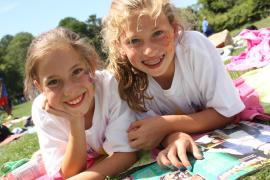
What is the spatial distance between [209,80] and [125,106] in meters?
0.64

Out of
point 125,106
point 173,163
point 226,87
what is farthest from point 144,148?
point 226,87

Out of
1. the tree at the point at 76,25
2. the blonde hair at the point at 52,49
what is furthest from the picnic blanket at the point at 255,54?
the tree at the point at 76,25

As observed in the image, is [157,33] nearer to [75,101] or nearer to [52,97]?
[75,101]

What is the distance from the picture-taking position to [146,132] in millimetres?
2803

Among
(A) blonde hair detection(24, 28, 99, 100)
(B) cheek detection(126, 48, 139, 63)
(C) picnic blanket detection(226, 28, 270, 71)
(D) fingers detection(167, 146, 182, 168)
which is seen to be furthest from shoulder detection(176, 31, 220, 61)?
(C) picnic blanket detection(226, 28, 270, 71)

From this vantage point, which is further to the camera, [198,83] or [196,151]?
[198,83]

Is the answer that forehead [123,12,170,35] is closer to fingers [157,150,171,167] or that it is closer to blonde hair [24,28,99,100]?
blonde hair [24,28,99,100]

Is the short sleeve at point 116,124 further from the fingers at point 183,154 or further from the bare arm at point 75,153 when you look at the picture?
the fingers at point 183,154

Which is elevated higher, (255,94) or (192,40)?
(192,40)

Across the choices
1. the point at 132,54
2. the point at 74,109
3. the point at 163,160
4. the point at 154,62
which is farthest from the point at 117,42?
the point at 163,160

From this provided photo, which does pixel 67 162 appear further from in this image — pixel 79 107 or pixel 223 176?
pixel 223 176

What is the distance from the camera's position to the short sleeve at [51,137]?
281cm

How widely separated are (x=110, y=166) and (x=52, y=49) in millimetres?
850

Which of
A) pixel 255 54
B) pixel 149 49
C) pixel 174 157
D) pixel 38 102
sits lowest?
pixel 255 54
